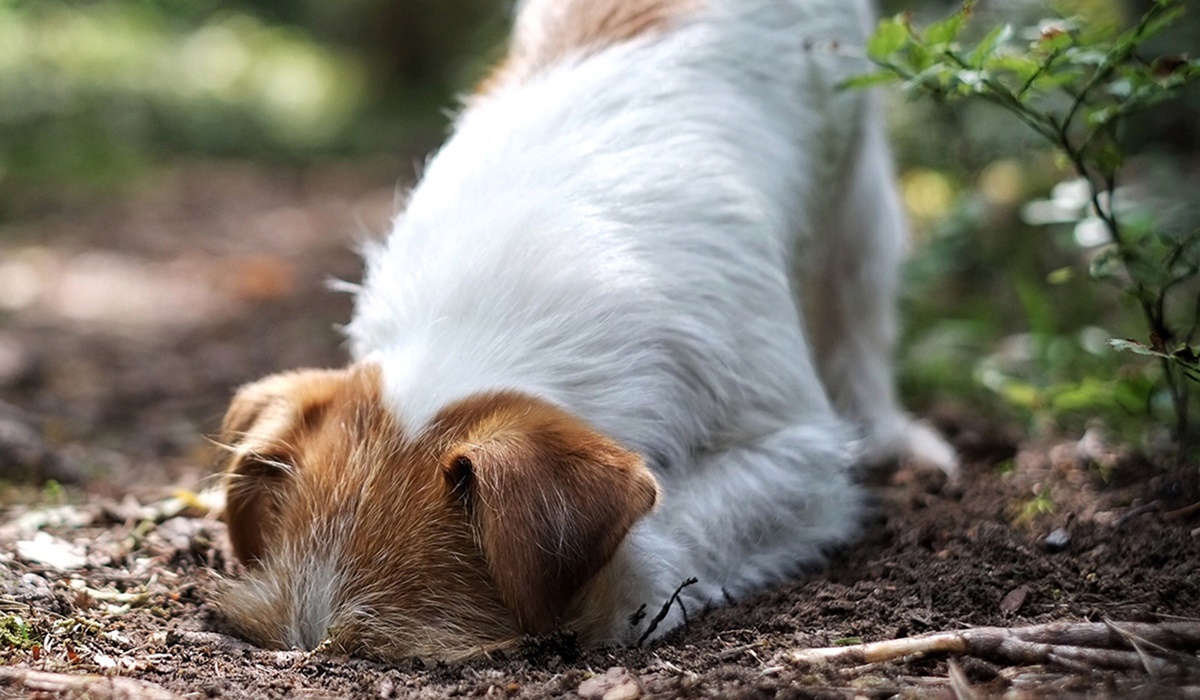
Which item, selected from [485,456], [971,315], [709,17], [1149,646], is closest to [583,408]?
[485,456]

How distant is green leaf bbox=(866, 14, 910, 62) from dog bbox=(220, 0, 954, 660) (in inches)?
21.3

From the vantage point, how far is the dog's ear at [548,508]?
2.25 metres

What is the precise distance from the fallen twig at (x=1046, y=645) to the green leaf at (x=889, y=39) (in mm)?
1342

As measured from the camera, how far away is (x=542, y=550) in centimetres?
226

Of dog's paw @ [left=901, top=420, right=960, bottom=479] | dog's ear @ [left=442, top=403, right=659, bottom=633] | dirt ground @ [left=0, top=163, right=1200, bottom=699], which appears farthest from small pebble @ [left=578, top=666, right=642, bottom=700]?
dog's paw @ [left=901, top=420, right=960, bottom=479]

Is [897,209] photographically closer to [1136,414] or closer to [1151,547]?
[1136,414]

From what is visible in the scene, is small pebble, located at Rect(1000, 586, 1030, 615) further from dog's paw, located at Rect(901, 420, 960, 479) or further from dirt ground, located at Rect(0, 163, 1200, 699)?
dog's paw, located at Rect(901, 420, 960, 479)

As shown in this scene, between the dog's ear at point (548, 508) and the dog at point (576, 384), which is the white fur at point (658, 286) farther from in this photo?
the dog's ear at point (548, 508)

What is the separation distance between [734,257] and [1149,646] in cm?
136

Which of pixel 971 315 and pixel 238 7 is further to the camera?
pixel 238 7

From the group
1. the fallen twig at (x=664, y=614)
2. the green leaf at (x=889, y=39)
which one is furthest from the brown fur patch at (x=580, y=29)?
the fallen twig at (x=664, y=614)

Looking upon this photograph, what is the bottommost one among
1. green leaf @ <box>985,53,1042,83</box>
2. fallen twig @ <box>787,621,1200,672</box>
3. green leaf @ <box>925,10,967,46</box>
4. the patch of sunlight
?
fallen twig @ <box>787,621,1200,672</box>

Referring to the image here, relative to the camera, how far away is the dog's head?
2.27 m

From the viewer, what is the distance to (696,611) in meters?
2.74
